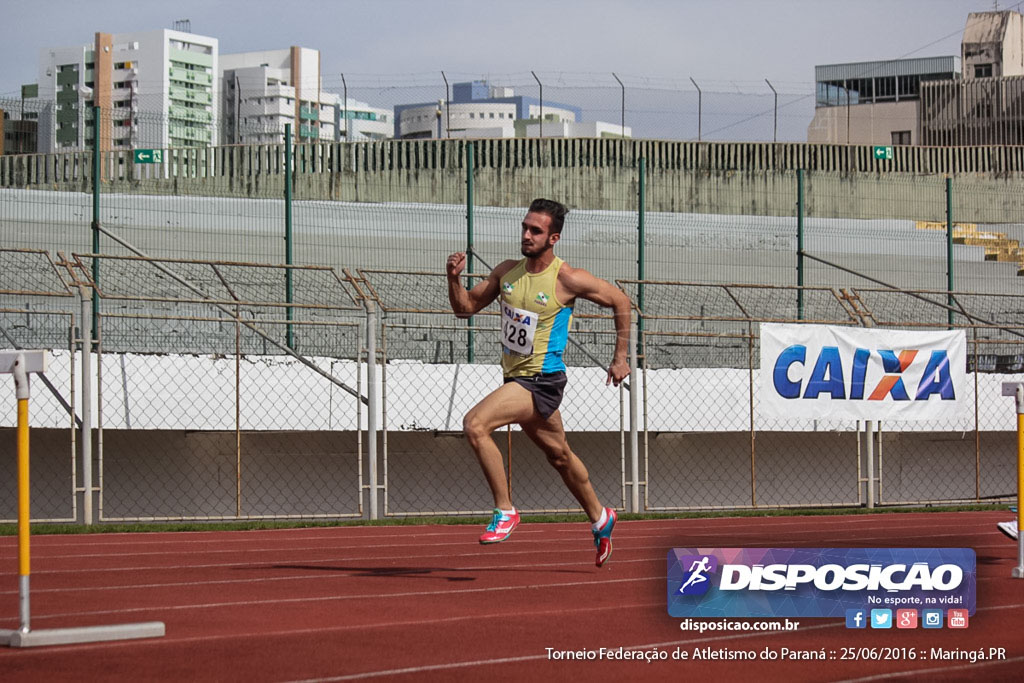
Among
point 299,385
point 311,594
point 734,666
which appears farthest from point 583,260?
point 734,666

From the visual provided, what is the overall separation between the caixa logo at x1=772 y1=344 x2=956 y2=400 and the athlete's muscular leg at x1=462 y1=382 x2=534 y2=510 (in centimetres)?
627

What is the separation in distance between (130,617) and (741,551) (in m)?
2.58

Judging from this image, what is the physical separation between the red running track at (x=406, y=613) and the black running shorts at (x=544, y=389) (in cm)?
92

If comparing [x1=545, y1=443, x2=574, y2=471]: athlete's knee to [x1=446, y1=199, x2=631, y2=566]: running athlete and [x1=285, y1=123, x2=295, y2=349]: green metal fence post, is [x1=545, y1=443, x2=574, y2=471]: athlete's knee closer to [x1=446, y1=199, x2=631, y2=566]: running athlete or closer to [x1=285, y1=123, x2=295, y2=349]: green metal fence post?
[x1=446, y1=199, x2=631, y2=566]: running athlete

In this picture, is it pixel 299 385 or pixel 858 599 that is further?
pixel 299 385

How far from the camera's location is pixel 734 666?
490cm

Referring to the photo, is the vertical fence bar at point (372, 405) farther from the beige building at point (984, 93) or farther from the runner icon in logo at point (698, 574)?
the beige building at point (984, 93)

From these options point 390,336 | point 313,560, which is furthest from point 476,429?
point 390,336

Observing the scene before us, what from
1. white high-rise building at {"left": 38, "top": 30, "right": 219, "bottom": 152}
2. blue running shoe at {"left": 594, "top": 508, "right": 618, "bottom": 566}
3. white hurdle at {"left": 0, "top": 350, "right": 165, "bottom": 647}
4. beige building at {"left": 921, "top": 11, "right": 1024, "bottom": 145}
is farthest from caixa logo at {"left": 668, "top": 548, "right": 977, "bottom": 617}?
white high-rise building at {"left": 38, "top": 30, "right": 219, "bottom": 152}

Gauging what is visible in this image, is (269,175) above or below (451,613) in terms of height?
above

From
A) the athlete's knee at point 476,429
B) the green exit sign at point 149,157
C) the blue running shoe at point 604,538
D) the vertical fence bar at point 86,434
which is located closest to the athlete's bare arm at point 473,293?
the athlete's knee at point 476,429

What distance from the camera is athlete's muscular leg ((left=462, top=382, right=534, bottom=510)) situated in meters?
7.20

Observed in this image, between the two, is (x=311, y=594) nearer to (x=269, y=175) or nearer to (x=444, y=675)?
(x=444, y=675)

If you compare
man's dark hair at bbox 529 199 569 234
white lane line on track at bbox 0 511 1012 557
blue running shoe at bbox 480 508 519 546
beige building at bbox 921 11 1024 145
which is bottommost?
white lane line on track at bbox 0 511 1012 557
